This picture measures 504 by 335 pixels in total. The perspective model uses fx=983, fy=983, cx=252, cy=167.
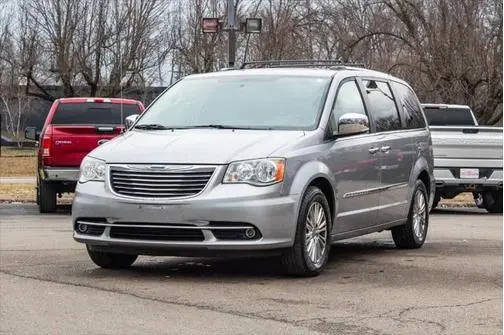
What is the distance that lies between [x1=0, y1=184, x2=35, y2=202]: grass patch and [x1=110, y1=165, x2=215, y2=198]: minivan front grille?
1133 centimetres

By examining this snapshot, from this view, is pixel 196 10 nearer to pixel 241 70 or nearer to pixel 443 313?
pixel 241 70

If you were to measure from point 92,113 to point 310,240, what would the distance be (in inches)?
349

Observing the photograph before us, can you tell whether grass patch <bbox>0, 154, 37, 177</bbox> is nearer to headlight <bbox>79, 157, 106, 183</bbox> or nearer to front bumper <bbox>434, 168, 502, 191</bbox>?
front bumper <bbox>434, 168, 502, 191</bbox>

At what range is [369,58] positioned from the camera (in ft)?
105

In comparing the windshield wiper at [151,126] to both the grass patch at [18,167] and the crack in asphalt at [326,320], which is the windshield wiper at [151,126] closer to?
the crack in asphalt at [326,320]

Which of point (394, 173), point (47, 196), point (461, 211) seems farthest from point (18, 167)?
point (394, 173)

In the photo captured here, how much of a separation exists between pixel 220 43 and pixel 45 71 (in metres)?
11.1

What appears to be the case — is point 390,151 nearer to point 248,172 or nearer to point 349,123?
point 349,123

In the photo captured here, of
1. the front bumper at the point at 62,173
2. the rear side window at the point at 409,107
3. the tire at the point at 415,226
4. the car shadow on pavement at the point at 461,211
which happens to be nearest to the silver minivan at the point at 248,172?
the tire at the point at 415,226

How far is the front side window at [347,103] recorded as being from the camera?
8.88 meters

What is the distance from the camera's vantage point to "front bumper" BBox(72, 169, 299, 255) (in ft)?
25.1

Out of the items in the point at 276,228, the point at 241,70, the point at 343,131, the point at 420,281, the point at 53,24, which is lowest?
the point at 420,281

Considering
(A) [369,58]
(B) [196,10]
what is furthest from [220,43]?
(A) [369,58]

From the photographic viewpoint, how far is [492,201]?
17406 millimetres
